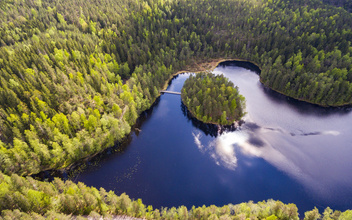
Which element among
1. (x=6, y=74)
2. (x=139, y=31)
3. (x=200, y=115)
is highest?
(x=139, y=31)

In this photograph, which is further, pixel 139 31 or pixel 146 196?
pixel 139 31

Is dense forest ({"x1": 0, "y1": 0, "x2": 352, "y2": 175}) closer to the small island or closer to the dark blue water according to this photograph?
the dark blue water

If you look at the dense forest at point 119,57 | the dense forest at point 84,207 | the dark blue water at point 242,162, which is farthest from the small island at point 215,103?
the dense forest at point 84,207

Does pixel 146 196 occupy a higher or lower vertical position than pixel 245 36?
lower

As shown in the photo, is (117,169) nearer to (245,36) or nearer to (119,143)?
(119,143)

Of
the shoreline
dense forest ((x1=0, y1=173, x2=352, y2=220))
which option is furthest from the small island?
dense forest ((x1=0, y1=173, x2=352, y2=220))

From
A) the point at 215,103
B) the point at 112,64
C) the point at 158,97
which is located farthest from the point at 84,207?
the point at 112,64

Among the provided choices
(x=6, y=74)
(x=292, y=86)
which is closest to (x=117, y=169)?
(x=6, y=74)
